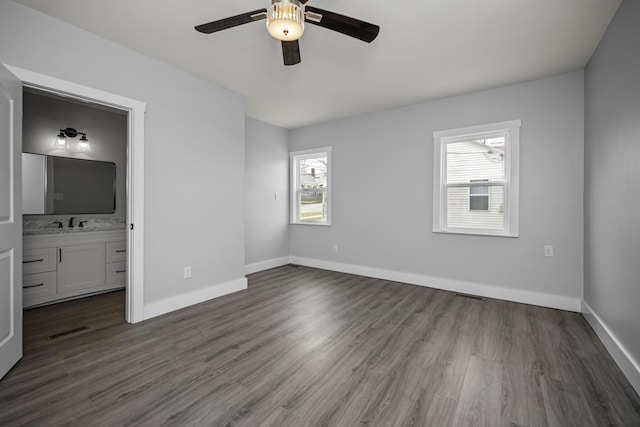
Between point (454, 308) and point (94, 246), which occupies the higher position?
point (94, 246)

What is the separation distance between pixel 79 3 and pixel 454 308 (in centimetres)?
449

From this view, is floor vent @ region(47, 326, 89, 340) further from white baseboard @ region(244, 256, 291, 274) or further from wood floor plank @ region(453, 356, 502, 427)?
wood floor plank @ region(453, 356, 502, 427)

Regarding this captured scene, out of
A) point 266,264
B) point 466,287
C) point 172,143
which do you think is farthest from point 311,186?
point 466,287

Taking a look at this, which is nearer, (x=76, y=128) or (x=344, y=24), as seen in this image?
(x=344, y=24)

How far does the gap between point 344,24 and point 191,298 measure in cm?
318

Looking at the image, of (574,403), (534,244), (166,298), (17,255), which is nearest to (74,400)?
(17,255)

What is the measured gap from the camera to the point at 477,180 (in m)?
3.77

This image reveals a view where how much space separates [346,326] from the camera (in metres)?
2.79

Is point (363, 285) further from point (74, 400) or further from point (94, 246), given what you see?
point (94, 246)

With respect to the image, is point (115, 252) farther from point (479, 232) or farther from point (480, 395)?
point (479, 232)

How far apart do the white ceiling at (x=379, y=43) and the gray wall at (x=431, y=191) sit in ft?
1.06

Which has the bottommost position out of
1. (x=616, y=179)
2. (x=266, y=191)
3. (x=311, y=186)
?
(x=616, y=179)

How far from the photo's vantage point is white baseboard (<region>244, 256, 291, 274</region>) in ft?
15.9

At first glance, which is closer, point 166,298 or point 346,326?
point 346,326
